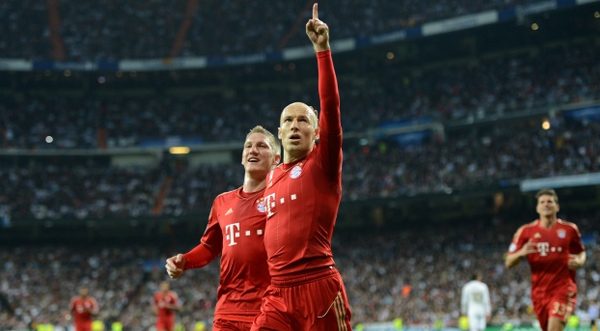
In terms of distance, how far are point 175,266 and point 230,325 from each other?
0.71m

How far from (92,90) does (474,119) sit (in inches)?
1027

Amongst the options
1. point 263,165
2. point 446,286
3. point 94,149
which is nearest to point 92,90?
point 94,149

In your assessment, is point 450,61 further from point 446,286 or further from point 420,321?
point 420,321

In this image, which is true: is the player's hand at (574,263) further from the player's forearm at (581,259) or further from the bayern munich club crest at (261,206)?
the bayern munich club crest at (261,206)

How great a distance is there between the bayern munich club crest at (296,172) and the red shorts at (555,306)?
6105 mm

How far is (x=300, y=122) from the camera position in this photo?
516 cm

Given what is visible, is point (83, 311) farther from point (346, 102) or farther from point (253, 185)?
point (346, 102)

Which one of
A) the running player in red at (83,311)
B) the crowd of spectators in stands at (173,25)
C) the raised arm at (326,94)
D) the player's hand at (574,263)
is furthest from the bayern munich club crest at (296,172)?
the crowd of spectators in stands at (173,25)

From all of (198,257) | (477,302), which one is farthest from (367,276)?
(198,257)

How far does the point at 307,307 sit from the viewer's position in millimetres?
4965

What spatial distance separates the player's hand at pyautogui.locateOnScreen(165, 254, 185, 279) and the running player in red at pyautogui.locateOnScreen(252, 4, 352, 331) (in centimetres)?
126

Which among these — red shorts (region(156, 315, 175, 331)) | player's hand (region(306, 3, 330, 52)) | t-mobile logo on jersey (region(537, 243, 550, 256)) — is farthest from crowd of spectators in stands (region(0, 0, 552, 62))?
player's hand (region(306, 3, 330, 52))

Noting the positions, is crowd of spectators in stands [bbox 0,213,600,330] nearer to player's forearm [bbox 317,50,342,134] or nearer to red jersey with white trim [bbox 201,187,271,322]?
red jersey with white trim [bbox 201,187,271,322]

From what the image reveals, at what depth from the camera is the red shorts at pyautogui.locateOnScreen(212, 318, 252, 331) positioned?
6.24 m
